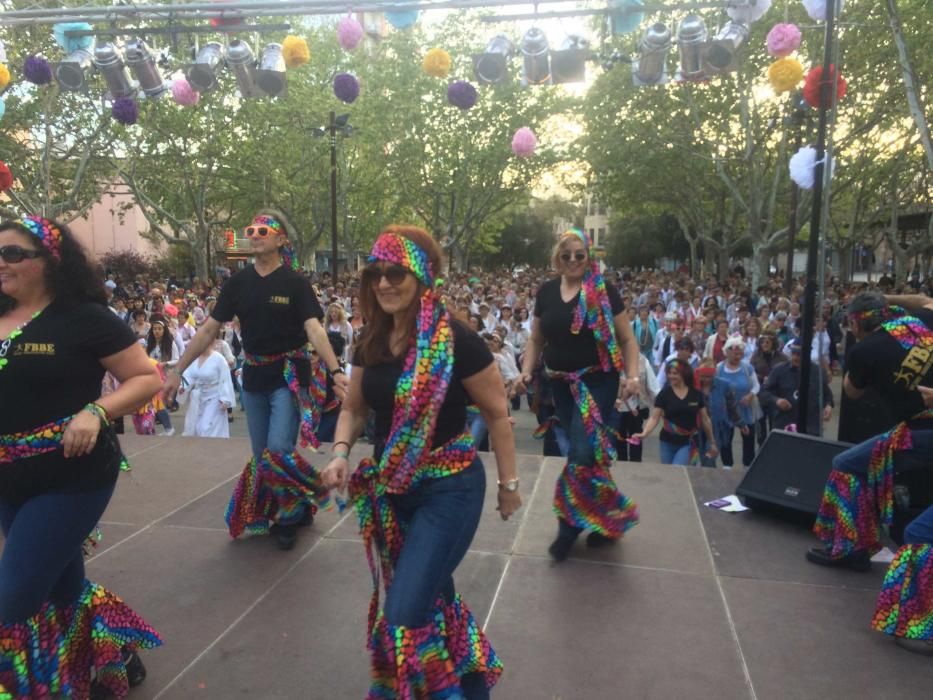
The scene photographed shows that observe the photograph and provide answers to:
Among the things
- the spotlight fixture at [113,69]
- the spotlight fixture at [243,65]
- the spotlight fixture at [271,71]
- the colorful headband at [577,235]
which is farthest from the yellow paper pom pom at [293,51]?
the colorful headband at [577,235]

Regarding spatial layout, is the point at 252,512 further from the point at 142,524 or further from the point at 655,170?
the point at 655,170

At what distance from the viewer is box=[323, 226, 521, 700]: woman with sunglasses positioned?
2.33 m

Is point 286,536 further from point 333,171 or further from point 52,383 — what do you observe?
point 333,171

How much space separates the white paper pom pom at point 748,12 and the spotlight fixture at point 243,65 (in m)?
5.57

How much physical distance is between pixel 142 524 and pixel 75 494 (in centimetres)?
260

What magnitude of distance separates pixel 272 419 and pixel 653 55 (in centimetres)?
671

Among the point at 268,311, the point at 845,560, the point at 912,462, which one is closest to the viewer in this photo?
the point at 912,462

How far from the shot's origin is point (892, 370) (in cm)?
342

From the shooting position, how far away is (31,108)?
18297mm

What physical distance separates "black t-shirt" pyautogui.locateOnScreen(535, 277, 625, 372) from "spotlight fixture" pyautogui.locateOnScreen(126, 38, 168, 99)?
24.0 feet

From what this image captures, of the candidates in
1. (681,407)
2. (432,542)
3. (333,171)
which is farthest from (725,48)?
(333,171)

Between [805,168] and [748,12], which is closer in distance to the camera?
[748,12]

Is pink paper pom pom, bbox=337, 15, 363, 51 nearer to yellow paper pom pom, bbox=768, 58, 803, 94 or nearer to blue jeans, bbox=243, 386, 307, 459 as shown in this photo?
yellow paper pom pom, bbox=768, 58, 803, 94

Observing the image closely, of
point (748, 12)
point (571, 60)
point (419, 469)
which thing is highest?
point (748, 12)
